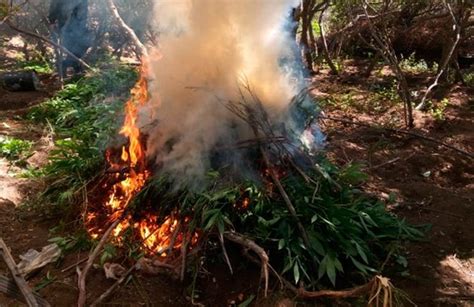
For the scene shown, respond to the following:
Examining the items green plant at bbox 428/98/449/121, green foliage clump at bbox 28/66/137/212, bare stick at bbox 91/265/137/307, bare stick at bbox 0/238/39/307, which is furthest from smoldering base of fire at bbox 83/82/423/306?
green plant at bbox 428/98/449/121

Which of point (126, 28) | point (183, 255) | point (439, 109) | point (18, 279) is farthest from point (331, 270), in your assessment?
point (126, 28)

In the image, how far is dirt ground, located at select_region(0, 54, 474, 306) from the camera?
11.7ft

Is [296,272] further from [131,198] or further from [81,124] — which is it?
[81,124]

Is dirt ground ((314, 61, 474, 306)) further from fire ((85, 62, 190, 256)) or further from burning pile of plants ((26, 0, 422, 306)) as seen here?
fire ((85, 62, 190, 256))

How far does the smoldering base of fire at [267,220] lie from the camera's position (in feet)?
11.8

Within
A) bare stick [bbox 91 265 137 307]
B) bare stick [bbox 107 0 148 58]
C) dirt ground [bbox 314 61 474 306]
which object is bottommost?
dirt ground [bbox 314 61 474 306]

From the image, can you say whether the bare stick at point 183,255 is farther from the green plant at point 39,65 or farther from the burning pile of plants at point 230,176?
the green plant at point 39,65

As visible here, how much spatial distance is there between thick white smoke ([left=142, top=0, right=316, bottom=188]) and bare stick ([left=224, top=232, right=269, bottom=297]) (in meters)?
0.84

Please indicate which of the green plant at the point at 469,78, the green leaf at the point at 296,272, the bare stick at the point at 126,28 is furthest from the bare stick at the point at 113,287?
the green plant at the point at 469,78

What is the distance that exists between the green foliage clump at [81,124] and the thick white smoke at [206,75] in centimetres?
94

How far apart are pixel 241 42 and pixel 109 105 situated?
135 inches

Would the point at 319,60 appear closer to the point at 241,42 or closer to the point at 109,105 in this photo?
the point at 109,105

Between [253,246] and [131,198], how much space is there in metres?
1.51

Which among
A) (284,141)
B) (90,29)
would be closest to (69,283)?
(284,141)
